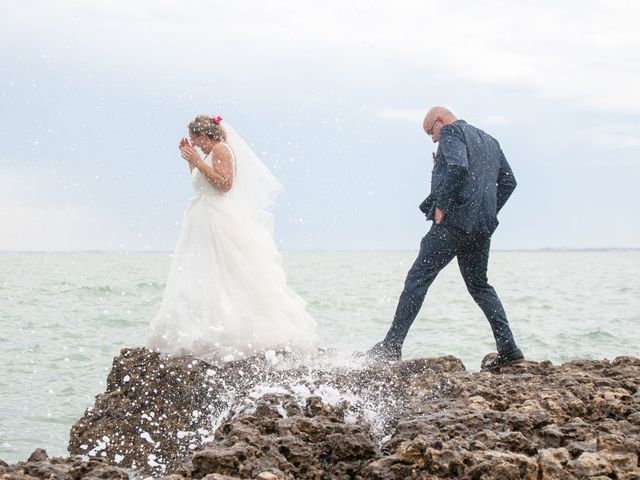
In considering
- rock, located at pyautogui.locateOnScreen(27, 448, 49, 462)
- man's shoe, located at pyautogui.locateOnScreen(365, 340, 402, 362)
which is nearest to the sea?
man's shoe, located at pyautogui.locateOnScreen(365, 340, 402, 362)

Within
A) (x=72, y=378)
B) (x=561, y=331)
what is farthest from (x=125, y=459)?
(x=561, y=331)

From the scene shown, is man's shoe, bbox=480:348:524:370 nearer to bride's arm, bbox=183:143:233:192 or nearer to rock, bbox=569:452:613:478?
bride's arm, bbox=183:143:233:192

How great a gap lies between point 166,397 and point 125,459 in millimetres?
644

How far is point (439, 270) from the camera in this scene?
25.5ft

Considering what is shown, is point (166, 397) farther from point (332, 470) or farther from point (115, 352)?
point (115, 352)

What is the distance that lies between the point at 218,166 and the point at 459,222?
2.30 metres

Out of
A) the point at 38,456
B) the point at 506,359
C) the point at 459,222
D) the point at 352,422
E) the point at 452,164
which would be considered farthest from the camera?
the point at 506,359

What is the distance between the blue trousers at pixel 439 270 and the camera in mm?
7809

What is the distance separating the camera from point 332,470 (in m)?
4.44

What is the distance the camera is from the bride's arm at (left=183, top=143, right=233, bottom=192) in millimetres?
7730

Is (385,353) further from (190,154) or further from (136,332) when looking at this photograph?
(136,332)

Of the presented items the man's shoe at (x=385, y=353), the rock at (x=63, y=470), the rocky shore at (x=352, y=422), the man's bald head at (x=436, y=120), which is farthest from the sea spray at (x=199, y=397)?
the man's bald head at (x=436, y=120)

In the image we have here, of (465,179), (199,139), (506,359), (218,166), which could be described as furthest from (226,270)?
(506,359)

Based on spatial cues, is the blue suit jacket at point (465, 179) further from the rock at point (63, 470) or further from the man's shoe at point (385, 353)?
the rock at point (63, 470)
